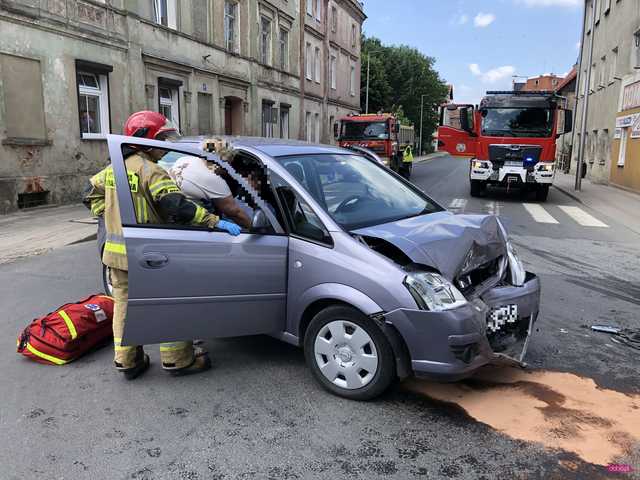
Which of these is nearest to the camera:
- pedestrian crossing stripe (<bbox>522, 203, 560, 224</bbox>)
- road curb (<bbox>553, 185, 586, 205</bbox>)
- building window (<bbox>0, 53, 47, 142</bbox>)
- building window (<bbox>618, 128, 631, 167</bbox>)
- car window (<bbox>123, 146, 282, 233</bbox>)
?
car window (<bbox>123, 146, 282, 233</bbox>)

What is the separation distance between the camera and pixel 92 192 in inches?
162

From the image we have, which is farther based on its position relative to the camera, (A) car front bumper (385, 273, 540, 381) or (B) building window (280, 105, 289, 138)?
(B) building window (280, 105, 289, 138)

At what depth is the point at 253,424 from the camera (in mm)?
3256

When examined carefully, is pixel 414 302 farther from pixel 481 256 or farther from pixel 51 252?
pixel 51 252

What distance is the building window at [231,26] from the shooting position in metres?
22.2

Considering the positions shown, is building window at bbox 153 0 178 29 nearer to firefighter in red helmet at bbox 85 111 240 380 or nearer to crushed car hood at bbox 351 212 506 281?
firefighter in red helmet at bbox 85 111 240 380

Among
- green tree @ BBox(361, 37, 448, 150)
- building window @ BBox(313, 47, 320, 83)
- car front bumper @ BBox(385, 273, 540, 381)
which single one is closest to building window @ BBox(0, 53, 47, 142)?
A: car front bumper @ BBox(385, 273, 540, 381)

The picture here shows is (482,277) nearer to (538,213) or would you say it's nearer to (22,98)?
(538,213)

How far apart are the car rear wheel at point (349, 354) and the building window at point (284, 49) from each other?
26.7 m

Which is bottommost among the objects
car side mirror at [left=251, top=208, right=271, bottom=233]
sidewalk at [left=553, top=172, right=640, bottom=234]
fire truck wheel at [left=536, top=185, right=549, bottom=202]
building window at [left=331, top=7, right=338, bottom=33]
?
sidewalk at [left=553, top=172, right=640, bottom=234]

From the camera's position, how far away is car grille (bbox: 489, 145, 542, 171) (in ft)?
51.4

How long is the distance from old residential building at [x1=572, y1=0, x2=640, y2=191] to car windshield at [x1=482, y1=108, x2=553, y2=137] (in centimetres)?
539

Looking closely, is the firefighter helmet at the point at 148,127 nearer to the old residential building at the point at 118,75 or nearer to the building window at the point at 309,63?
the old residential building at the point at 118,75

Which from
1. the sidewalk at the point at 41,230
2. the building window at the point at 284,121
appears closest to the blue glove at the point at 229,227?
the sidewalk at the point at 41,230
